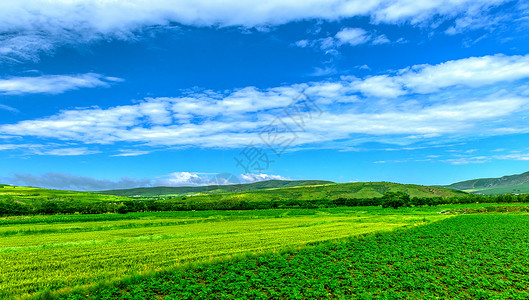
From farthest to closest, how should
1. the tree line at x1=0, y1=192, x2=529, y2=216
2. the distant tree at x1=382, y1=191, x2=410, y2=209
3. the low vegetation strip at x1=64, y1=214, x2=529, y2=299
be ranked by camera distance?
the distant tree at x1=382, y1=191, x2=410, y2=209
the tree line at x1=0, y1=192, x2=529, y2=216
the low vegetation strip at x1=64, y1=214, x2=529, y2=299

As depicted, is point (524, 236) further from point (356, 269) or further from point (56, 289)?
point (56, 289)

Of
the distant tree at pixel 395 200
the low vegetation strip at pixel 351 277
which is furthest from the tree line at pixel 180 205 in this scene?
the low vegetation strip at pixel 351 277

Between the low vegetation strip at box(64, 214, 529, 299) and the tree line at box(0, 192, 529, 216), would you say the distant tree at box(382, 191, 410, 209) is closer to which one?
the tree line at box(0, 192, 529, 216)

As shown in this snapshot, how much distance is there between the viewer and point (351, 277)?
1623cm

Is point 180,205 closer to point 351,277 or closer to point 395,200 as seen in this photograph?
point 395,200

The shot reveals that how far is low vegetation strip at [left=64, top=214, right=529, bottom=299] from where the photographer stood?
1374cm

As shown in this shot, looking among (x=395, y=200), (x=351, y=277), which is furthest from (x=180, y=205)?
(x=351, y=277)

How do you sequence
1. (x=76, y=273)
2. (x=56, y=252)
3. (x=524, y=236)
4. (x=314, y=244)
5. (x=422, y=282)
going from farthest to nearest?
(x=524, y=236)
(x=314, y=244)
(x=56, y=252)
(x=76, y=273)
(x=422, y=282)

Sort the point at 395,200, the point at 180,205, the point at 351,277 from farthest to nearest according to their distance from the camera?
the point at 180,205 → the point at 395,200 → the point at 351,277

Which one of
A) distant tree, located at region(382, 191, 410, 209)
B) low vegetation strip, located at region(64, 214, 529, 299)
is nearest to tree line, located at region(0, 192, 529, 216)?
distant tree, located at region(382, 191, 410, 209)

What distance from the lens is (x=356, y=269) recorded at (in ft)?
59.3

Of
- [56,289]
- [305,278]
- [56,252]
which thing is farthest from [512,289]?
[56,252]

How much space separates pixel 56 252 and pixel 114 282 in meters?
13.0

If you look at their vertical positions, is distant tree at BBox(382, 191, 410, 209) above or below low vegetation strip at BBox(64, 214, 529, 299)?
above
